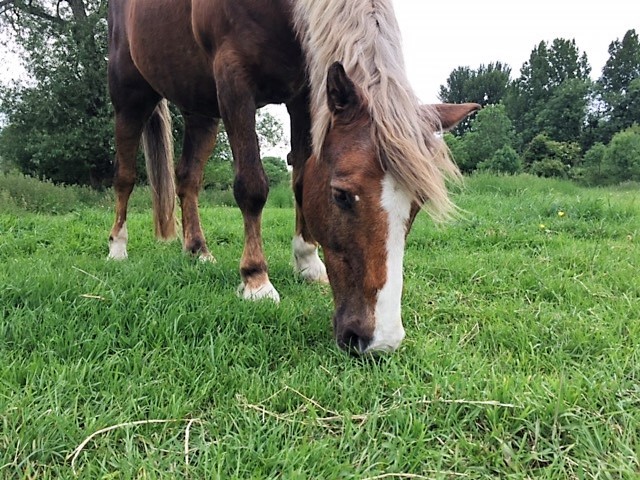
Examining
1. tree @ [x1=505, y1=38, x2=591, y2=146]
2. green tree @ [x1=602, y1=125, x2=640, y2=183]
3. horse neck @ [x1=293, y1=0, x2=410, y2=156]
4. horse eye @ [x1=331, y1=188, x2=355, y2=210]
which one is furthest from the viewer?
tree @ [x1=505, y1=38, x2=591, y2=146]

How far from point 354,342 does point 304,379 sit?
26 centimetres

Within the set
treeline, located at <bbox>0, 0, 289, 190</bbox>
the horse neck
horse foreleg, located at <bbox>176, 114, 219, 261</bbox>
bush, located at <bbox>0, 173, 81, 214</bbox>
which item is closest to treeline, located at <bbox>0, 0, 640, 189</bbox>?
treeline, located at <bbox>0, 0, 289, 190</bbox>

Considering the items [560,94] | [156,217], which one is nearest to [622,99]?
[560,94]

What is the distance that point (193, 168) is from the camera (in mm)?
4195

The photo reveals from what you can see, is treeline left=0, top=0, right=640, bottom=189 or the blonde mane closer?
the blonde mane

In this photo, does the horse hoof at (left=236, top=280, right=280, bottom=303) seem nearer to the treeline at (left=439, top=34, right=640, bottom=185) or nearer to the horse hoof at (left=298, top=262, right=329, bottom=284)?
the horse hoof at (left=298, top=262, right=329, bottom=284)

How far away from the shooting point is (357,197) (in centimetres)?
175

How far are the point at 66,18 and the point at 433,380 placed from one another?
2002 centimetres

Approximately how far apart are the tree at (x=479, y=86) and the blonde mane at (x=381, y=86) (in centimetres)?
5967

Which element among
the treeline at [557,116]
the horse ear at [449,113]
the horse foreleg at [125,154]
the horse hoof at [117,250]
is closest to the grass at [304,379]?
the horse hoof at [117,250]

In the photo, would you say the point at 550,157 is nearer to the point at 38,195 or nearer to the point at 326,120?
the point at 38,195

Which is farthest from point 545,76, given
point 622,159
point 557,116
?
point 622,159

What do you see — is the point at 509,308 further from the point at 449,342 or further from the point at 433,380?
the point at 433,380

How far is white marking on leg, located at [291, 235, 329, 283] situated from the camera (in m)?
3.07
